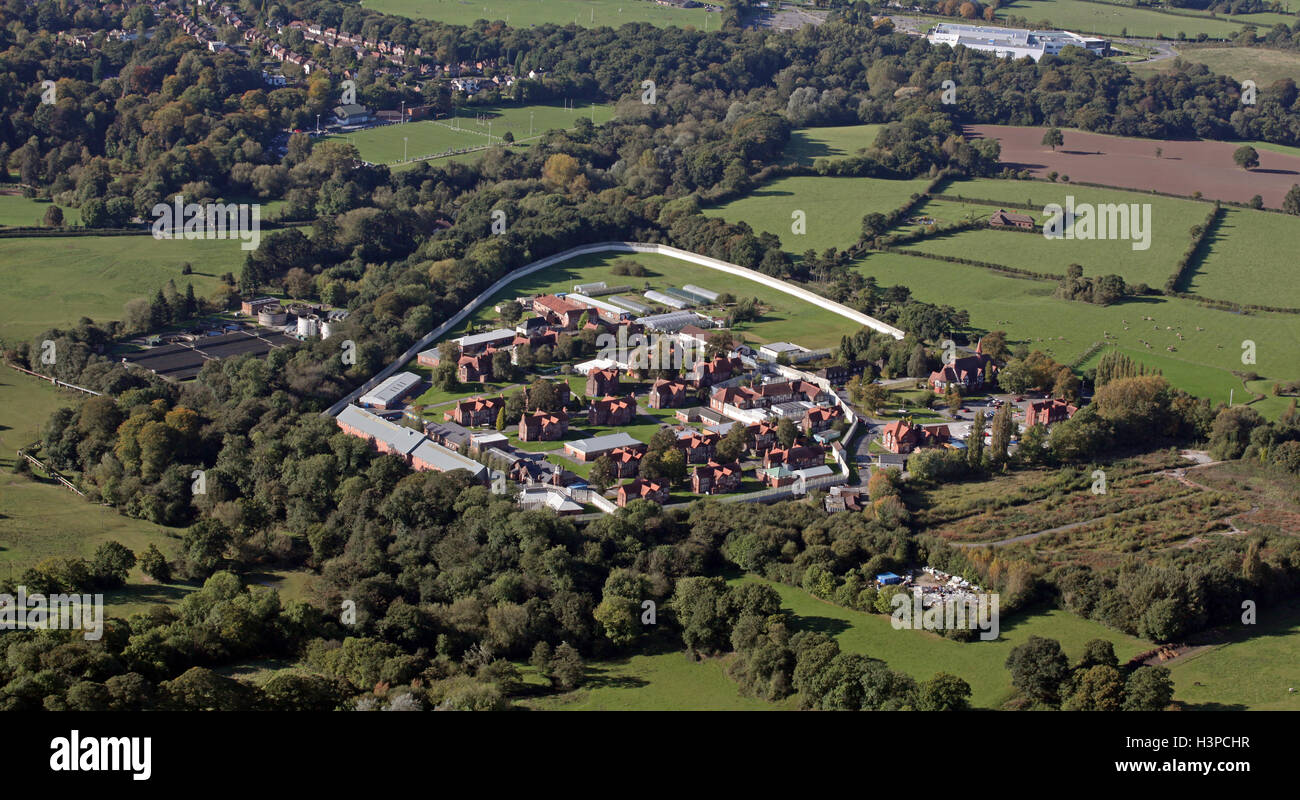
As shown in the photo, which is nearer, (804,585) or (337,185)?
(804,585)

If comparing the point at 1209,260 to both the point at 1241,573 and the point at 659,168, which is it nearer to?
the point at 659,168

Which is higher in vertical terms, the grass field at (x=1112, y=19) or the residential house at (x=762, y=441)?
the grass field at (x=1112, y=19)

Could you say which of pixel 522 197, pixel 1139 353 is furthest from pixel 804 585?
pixel 522 197

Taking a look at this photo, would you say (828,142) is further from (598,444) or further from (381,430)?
(381,430)

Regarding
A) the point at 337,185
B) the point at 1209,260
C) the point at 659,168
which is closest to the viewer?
the point at 1209,260

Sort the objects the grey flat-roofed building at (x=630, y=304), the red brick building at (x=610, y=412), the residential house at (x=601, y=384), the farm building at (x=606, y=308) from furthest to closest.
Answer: the grey flat-roofed building at (x=630, y=304) → the farm building at (x=606, y=308) → the residential house at (x=601, y=384) → the red brick building at (x=610, y=412)

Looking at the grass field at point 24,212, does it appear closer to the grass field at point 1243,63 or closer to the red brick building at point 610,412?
the red brick building at point 610,412

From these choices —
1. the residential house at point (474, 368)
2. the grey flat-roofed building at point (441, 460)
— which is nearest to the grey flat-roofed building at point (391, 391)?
the residential house at point (474, 368)
